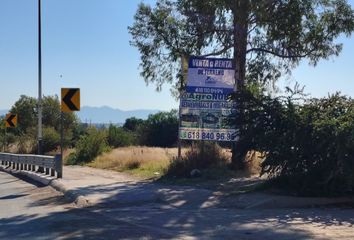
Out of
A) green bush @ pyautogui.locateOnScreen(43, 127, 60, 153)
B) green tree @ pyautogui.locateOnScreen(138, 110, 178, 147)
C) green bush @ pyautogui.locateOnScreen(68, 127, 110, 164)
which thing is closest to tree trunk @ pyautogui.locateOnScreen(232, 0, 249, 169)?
green bush @ pyautogui.locateOnScreen(68, 127, 110, 164)

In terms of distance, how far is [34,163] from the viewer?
24203 mm

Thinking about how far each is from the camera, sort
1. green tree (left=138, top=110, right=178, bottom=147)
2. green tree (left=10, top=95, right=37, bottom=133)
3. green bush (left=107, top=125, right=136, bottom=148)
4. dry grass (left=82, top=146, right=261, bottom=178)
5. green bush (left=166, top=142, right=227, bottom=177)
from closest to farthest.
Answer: green bush (left=166, top=142, right=227, bottom=177) → dry grass (left=82, top=146, right=261, bottom=178) → green bush (left=107, top=125, right=136, bottom=148) → green tree (left=138, top=110, right=178, bottom=147) → green tree (left=10, top=95, right=37, bottom=133)

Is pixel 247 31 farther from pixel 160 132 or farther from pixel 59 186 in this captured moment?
pixel 160 132

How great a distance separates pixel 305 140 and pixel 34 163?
46.5ft

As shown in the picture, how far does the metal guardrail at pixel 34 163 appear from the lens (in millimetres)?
20094

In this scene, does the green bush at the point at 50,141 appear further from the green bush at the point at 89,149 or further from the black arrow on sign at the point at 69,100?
the black arrow on sign at the point at 69,100

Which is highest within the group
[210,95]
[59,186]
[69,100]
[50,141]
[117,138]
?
[210,95]

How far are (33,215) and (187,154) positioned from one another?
886cm

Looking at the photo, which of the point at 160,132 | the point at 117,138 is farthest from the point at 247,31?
the point at 160,132

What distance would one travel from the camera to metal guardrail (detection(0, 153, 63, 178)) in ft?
65.9

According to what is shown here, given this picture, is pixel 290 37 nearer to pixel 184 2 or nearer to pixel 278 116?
pixel 184 2

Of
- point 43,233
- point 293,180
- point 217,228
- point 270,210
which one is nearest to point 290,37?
point 293,180

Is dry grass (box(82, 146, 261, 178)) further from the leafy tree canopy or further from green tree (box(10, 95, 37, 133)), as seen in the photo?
green tree (box(10, 95, 37, 133))

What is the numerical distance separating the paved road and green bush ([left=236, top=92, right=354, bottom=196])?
106 cm
